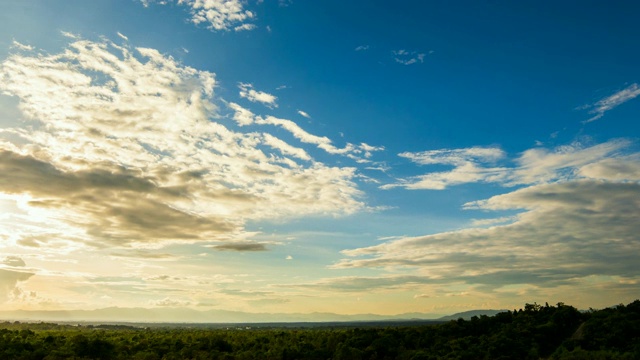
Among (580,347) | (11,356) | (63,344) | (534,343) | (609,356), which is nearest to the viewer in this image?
(609,356)

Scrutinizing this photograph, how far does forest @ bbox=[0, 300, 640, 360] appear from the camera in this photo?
135 feet

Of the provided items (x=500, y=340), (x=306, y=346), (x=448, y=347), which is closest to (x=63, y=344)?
(x=306, y=346)

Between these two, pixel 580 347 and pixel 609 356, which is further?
pixel 580 347

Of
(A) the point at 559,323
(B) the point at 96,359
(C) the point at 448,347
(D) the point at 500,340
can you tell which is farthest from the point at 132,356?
(A) the point at 559,323

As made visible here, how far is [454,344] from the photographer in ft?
153

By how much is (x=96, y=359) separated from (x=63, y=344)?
9.41 metres

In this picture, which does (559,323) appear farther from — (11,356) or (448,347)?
(11,356)

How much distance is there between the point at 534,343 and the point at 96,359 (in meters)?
50.7

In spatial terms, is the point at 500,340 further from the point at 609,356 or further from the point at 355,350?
the point at 355,350

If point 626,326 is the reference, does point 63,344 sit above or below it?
below

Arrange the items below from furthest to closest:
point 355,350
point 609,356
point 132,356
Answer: point 132,356 → point 355,350 → point 609,356

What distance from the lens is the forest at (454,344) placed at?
1624 inches

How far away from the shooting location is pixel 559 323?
47.5 m

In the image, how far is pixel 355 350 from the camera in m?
49.6
